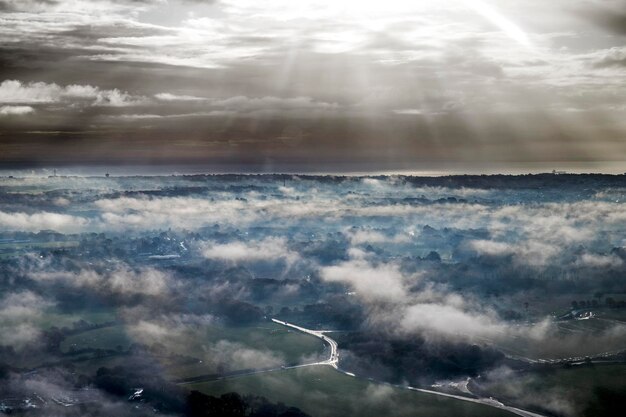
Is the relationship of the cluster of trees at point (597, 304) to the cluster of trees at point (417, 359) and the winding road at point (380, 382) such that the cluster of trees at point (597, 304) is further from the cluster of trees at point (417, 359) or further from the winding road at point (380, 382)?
the winding road at point (380, 382)

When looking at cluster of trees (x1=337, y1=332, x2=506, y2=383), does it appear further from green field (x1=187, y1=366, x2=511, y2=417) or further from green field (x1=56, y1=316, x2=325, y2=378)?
green field (x1=56, y1=316, x2=325, y2=378)

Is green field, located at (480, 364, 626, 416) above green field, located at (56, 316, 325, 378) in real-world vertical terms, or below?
above

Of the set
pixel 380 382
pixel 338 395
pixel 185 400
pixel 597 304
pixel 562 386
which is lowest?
pixel 597 304

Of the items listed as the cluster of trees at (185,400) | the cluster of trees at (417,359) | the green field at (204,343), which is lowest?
the green field at (204,343)

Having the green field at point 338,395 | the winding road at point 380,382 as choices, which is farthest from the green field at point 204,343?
the green field at point 338,395

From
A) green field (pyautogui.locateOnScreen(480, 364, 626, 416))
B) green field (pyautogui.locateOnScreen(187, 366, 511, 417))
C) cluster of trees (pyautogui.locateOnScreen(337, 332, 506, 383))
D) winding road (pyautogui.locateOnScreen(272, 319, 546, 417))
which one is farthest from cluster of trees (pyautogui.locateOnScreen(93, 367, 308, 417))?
green field (pyautogui.locateOnScreen(480, 364, 626, 416))

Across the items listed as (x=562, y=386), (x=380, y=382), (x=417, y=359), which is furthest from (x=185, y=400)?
(x=562, y=386)

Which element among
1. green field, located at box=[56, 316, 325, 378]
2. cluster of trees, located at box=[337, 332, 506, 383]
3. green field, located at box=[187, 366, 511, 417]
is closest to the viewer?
green field, located at box=[187, 366, 511, 417]

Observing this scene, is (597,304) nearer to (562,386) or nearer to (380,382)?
(562,386)
